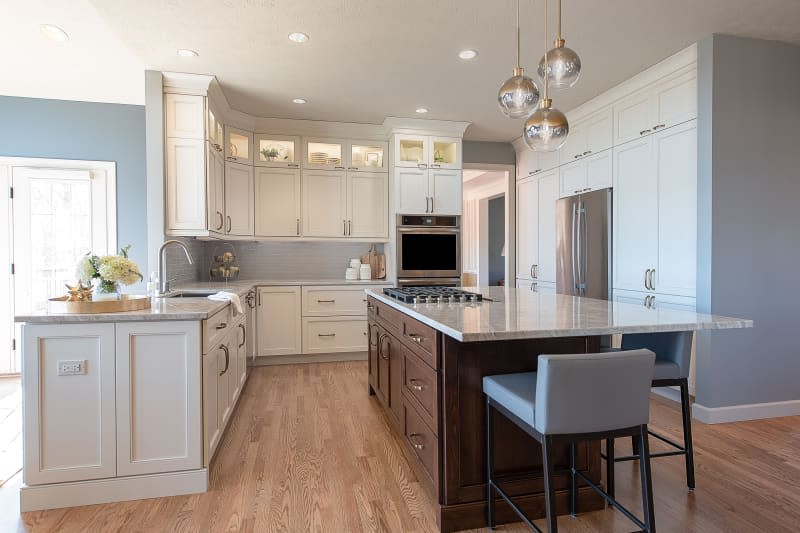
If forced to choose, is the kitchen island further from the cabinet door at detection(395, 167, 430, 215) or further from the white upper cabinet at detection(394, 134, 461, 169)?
the white upper cabinet at detection(394, 134, 461, 169)

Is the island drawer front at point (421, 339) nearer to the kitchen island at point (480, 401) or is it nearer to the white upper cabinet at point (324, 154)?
the kitchen island at point (480, 401)

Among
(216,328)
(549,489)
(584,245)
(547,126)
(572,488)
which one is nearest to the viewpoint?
(549,489)

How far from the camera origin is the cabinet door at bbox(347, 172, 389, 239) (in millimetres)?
5160

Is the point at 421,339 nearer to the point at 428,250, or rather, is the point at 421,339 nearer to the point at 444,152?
the point at 428,250

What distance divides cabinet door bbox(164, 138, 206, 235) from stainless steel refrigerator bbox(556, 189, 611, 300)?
11.3 feet

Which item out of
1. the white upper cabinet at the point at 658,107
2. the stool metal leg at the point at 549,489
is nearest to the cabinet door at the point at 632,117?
the white upper cabinet at the point at 658,107

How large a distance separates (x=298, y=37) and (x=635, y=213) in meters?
2.99

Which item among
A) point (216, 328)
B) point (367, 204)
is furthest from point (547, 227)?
point (216, 328)

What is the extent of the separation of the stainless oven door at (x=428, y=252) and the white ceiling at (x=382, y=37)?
4.89 feet

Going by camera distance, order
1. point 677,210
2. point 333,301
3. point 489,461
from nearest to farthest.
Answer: point 489,461
point 677,210
point 333,301

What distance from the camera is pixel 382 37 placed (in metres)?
3.09

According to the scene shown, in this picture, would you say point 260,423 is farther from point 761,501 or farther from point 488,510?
point 761,501

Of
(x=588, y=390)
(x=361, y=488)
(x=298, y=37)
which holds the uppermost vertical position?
(x=298, y=37)

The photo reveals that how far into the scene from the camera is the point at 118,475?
7.02 feet
